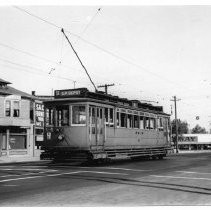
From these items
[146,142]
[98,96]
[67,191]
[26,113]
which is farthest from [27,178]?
[26,113]

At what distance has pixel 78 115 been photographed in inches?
719

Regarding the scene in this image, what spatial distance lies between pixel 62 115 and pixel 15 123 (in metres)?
18.2

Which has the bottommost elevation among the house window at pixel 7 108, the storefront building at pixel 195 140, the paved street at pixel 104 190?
the paved street at pixel 104 190

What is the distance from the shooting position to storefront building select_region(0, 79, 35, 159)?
36.1 m

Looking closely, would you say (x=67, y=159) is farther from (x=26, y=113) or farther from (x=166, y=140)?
(x=26, y=113)

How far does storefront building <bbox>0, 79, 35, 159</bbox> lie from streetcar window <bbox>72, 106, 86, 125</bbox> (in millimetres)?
18346

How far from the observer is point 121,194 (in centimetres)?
942

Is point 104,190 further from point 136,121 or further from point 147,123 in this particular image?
point 147,123

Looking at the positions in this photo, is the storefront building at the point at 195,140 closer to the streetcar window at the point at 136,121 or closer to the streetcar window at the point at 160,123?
the streetcar window at the point at 160,123

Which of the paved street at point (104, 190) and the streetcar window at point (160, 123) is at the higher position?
the streetcar window at point (160, 123)

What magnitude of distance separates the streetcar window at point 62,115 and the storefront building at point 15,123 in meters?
17.7

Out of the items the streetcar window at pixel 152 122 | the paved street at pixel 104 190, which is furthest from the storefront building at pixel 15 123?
the paved street at pixel 104 190

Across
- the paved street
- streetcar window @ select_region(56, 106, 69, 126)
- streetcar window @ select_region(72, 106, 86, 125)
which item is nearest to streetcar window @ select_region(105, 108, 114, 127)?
streetcar window @ select_region(72, 106, 86, 125)

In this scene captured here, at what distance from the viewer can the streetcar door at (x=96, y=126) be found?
59.8 feet
